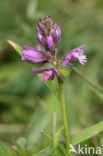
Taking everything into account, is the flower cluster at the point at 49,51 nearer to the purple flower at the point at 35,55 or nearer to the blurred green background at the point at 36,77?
the purple flower at the point at 35,55

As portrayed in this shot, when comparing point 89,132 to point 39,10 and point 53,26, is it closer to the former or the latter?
point 53,26

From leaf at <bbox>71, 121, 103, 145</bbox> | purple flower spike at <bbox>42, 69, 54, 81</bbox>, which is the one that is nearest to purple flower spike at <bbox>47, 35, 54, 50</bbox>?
purple flower spike at <bbox>42, 69, 54, 81</bbox>

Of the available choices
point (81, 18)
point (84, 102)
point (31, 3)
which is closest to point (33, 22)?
point (31, 3)

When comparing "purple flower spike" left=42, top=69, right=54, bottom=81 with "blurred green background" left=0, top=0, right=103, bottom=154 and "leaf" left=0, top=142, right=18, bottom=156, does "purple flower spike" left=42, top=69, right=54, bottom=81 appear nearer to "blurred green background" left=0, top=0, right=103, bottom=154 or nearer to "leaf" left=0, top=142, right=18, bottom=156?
"leaf" left=0, top=142, right=18, bottom=156

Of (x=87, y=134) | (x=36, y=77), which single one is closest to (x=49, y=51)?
(x=87, y=134)

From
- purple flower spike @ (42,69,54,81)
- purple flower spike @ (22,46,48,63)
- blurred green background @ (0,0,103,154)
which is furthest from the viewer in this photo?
blurred green background @ (0,0,103,154)
